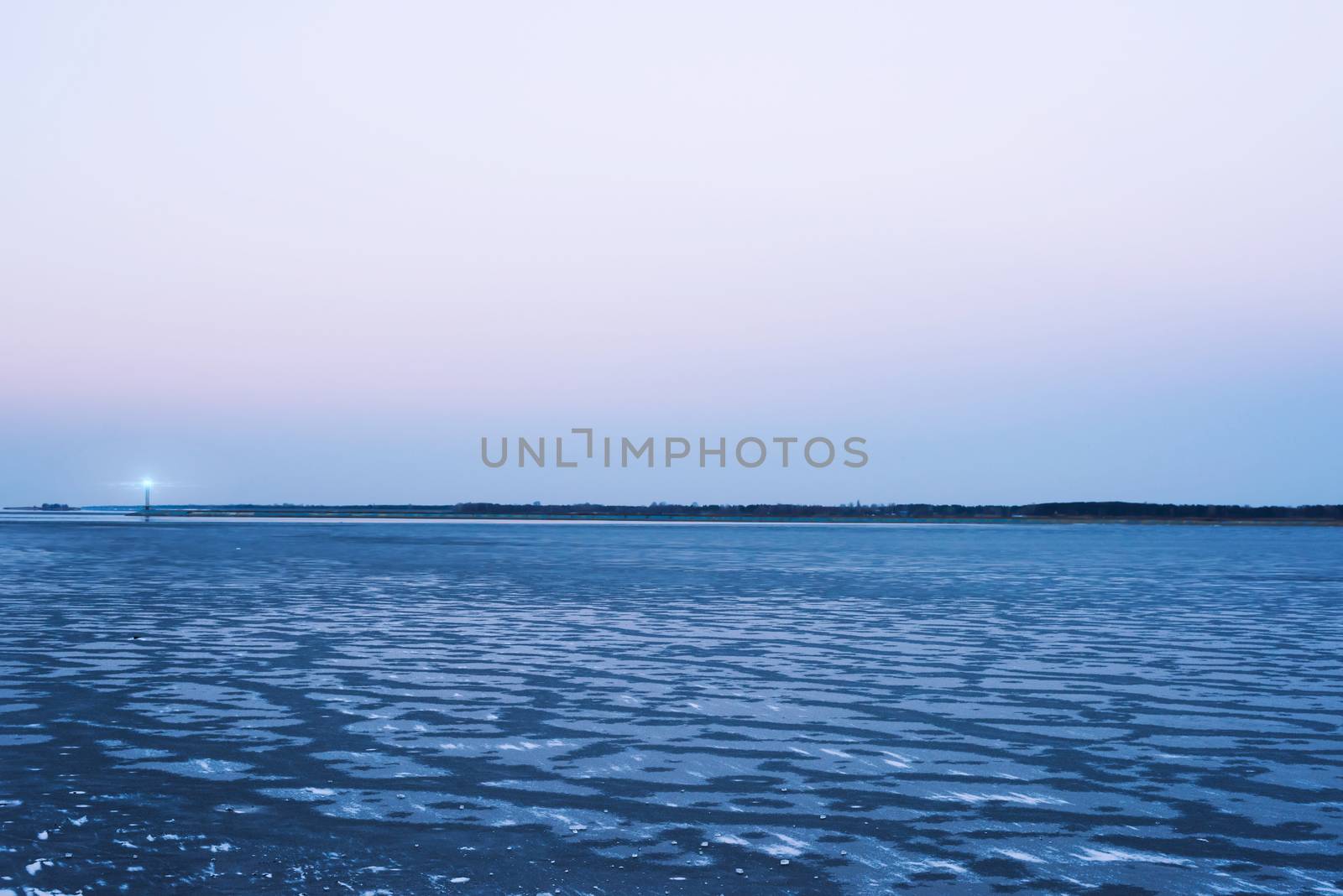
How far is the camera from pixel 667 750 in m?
14.1

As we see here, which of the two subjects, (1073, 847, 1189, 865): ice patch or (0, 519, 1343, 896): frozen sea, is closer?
(0, 519, 1343, 896): frozen sea

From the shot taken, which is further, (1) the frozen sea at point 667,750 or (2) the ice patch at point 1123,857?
(2) the ice patch at point 1123,857

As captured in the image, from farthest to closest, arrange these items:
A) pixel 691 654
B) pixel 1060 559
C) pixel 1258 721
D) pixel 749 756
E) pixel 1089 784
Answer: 1. pixel 1060 559
2. pixel 691 654
3. pixel 1258 721
4. pixel 749 756
5. pixel 1089 784

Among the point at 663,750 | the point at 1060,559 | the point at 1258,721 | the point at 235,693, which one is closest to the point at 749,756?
the point at 663,750

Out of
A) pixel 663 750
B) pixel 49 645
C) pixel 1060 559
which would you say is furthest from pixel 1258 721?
pixel 1060 559

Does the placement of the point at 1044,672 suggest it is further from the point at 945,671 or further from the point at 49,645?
Answer: the point at 49,645

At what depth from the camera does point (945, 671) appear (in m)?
20.8

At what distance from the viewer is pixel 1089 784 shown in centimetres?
1246

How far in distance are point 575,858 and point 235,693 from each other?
9.98 meters

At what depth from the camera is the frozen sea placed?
964 centimetres

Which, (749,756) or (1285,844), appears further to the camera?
(749,756)

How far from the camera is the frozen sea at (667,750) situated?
9641mm

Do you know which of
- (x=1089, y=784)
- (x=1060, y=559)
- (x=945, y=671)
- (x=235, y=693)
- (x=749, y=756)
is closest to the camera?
(x=1089, y=784)

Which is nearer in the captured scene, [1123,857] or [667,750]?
[1123,857]
